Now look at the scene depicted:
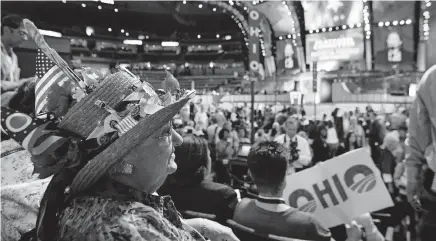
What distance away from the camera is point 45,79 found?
1.01m

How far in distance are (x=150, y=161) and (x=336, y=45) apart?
21.2 metres

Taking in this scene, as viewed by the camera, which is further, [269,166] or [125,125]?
[269,166]

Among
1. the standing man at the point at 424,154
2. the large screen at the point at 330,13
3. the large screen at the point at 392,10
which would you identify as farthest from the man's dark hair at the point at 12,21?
the large screen at the point at 392,10

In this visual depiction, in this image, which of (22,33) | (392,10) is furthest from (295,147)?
(392,10)

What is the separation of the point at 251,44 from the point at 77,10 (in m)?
26.8

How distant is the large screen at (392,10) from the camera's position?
18062 mm

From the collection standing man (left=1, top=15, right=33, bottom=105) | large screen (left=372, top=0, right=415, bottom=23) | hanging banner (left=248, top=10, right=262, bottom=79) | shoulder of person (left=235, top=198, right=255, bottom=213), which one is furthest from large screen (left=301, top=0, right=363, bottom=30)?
shoulder of person (left=235, top=198, right=255, bottom=213)

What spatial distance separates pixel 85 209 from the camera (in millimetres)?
842

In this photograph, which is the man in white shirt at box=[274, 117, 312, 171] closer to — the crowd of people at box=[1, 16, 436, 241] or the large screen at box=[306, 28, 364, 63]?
the crowd of people at box=[1, 16, 436, 241]

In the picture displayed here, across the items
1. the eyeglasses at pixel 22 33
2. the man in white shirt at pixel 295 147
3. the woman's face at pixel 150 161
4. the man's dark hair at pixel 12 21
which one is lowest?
the man in white shirt at pixel 295 147

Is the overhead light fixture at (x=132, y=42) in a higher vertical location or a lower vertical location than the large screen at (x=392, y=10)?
higher

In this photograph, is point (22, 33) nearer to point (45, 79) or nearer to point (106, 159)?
point (45, 79)

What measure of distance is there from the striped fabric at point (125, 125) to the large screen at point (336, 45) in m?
20.6

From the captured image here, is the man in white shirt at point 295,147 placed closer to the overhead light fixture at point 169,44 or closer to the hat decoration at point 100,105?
the hat decoration at point 100,105
